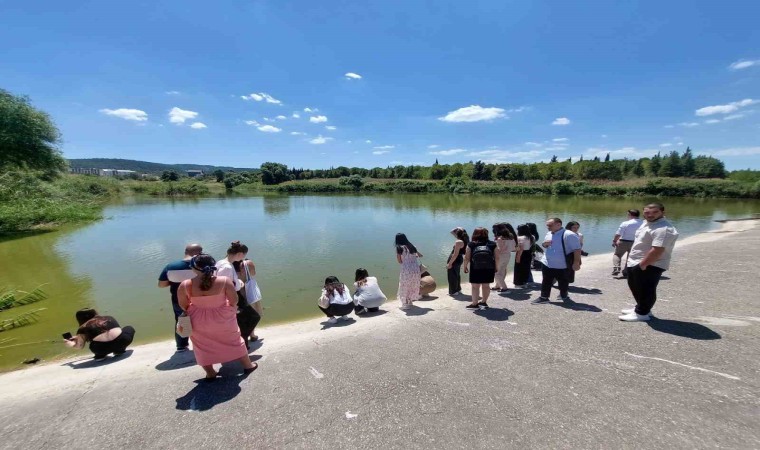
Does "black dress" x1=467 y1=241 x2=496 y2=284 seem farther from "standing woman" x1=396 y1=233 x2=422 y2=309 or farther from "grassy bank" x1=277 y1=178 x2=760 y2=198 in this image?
"grassy bank" x1=277 y1=178 x2=760 y2=198

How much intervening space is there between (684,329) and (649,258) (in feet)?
4.59

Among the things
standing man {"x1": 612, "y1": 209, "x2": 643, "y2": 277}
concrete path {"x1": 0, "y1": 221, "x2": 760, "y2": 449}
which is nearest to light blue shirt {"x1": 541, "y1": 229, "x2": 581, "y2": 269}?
concrete path {"x1": 0, "y1": 221, "x2": 760, "y2": 449}

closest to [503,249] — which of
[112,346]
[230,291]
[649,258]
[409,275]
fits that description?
[409,275]

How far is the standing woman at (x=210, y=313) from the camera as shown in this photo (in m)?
3.92

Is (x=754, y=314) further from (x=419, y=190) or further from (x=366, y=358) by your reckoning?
(x=419, y=190)

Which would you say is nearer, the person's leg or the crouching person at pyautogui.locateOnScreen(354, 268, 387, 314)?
the person's leg

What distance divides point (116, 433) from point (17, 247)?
25.7m

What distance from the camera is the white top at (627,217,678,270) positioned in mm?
5242

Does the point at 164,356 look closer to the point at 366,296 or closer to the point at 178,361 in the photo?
the point at 178,361

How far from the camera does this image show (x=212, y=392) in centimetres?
414

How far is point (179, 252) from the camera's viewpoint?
1888 centimetres

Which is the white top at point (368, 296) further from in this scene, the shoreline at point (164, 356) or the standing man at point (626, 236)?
the standing man at point (626, 236)

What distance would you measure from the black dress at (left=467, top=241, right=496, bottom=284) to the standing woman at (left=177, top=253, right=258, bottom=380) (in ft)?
15.6

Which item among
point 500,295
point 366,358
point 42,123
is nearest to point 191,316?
point 366,358
